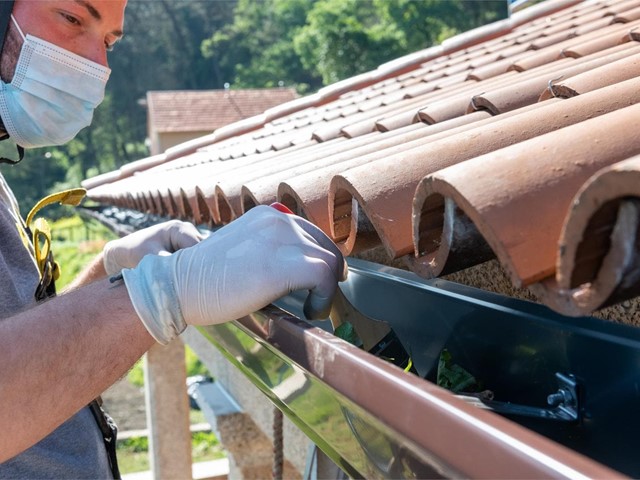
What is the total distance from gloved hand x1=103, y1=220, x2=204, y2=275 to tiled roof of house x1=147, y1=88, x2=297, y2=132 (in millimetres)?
22284

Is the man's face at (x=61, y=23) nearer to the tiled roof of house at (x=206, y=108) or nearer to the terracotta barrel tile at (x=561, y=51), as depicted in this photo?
the terracotta barrel tile at (x=561, y=51)

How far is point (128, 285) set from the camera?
1.63 m

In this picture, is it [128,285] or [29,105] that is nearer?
[128,285]

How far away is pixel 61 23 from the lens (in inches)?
111

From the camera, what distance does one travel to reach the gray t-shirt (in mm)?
2242

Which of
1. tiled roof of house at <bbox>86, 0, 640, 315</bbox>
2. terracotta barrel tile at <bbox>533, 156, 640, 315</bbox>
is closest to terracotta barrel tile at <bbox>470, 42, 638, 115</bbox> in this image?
tiled roof of house at <bbox>86, 0, 640, 315</bbox>

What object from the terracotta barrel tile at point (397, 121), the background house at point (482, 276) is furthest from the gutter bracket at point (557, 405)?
the terracotta barrel tile at point (397, 121)

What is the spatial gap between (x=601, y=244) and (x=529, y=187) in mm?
165

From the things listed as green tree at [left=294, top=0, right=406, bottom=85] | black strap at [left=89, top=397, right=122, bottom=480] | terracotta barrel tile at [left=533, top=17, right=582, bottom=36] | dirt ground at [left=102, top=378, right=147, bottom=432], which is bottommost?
dirt ground at [left=102, top=378, right=147, bottom=432]

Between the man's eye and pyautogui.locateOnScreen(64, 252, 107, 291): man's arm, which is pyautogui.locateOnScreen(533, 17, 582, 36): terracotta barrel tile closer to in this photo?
the man's eye

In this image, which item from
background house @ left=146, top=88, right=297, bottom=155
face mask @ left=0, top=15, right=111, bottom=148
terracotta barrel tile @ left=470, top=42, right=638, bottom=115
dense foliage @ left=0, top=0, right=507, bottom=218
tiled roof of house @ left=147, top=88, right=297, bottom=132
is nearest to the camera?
terracotta barrel tile @ left=470, top=42, right=638, bottom=115

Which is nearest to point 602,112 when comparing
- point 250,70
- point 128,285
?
point 128,285

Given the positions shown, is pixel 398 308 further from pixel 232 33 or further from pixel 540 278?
pixel 232 33

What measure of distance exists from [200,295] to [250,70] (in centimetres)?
6262
